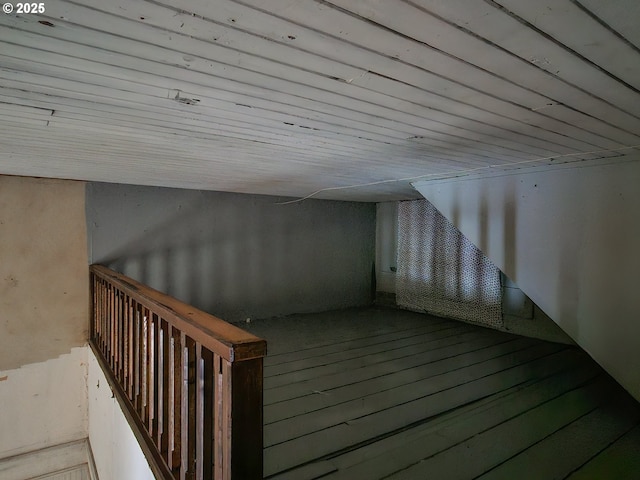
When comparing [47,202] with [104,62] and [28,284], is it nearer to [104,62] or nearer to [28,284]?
[28,284]

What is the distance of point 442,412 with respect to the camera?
2217 mm

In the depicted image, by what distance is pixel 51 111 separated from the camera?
149 centimetres

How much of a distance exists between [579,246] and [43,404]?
437 cm

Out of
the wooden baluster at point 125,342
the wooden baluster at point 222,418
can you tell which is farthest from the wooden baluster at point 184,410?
the wooden baluster at point 125,342

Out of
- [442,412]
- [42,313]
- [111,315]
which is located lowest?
[442,412]

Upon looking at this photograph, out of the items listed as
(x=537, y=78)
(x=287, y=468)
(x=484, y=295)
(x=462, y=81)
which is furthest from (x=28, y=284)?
(x=484, y=295)

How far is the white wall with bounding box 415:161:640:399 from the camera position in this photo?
210 centimetres

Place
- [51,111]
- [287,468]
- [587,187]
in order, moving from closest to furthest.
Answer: [51,111]
[287,468]
[587,187]

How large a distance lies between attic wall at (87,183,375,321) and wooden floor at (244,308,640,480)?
0.95 metres

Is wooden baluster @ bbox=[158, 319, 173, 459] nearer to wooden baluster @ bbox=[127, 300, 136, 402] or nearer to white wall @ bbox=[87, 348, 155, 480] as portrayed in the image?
white wall @ bbox=[87, 348, 155, 480]

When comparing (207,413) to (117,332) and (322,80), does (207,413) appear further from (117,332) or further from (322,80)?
(117,332)

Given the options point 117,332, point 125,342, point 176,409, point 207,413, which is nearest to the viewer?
point 207,413

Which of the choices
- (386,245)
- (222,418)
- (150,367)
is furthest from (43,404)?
(386,245)

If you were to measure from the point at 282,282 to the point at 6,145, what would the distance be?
9.63 ft
